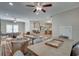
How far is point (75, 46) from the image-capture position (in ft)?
5.42

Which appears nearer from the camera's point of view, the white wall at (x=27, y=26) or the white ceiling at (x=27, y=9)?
the white ceiling at (x=27, y=9)

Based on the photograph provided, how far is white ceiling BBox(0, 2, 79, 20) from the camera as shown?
5.24ft

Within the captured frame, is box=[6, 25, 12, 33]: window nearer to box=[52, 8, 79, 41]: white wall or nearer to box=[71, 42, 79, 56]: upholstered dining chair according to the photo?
box=[52, 8, 79, 41]: white wall

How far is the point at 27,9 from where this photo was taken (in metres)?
1.64

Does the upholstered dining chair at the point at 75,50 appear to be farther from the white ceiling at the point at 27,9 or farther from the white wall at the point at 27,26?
the white wall at the point at 27,26

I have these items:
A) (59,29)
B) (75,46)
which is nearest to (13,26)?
(59,29)

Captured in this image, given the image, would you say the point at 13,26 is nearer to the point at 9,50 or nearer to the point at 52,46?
the point at 9,50

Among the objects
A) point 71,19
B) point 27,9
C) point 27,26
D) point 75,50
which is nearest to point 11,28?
point 27,26

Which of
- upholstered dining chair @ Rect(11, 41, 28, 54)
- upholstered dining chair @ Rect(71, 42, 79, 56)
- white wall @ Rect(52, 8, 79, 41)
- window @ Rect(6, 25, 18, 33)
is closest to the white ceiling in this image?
white wall @ Rect(52, 8, 79, 41)

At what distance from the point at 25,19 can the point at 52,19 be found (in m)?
0.48

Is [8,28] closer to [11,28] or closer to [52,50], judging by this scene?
[11,28]

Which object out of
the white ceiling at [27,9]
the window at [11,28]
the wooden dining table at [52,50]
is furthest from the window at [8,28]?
the wooden dining table at [52,50]

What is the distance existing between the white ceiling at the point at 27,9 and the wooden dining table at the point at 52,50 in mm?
518

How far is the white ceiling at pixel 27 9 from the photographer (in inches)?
62.8
